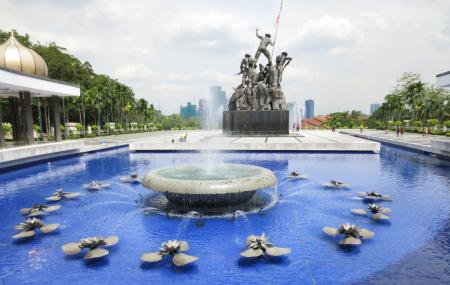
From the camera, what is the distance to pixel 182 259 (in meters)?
5.32

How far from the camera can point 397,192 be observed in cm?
1006

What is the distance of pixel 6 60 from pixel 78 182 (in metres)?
13.0

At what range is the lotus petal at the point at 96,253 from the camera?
552 cm

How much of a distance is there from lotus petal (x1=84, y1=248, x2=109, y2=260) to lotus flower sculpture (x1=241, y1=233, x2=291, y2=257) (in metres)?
2.69

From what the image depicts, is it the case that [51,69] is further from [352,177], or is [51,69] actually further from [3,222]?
[352,177]

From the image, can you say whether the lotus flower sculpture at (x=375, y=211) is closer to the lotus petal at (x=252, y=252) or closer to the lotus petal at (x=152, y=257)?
the lotus petal at (x=252, y=252)

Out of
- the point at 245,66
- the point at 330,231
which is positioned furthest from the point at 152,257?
the point at 245,66

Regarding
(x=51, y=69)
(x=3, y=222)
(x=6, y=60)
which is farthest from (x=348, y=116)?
(x=3, y=222)

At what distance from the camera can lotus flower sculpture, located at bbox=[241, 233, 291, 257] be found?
217 inches

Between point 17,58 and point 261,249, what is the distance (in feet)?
72.2

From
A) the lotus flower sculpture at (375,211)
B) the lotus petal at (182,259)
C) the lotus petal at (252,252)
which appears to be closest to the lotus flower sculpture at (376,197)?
the lotus flower sculpture at (375,211)

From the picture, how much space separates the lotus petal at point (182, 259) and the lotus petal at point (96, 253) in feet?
4.62

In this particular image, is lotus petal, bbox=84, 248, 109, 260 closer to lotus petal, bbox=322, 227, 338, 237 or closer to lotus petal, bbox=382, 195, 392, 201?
lotus petal, bbox=322, 227, 338, 237

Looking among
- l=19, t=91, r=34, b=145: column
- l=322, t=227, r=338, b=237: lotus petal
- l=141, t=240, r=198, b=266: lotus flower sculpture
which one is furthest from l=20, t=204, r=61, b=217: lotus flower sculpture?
l=19, t=91, r=34, b=145: column
